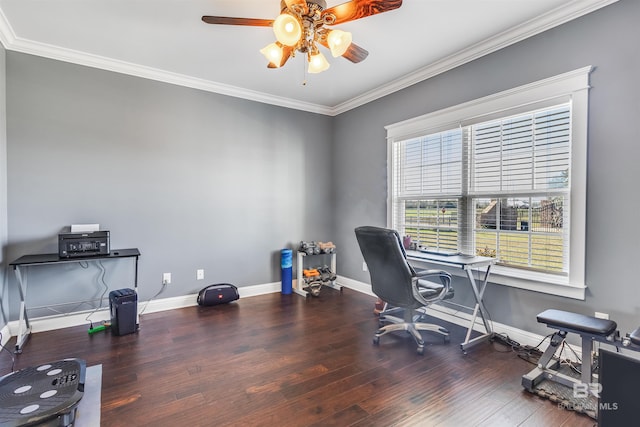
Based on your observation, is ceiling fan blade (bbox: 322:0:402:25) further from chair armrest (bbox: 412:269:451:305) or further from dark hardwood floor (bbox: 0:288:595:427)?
dark hardwood floor (bbox: 0:288:595:427)

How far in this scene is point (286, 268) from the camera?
4.23 m

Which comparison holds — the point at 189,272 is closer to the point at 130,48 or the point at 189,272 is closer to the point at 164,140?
the point at 164,140

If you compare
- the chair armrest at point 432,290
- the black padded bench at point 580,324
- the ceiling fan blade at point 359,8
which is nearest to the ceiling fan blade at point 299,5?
the ceiling fan blade at point 359,8

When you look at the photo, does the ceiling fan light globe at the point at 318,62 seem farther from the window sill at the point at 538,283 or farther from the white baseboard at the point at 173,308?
the white baseboard at the point at 173,308

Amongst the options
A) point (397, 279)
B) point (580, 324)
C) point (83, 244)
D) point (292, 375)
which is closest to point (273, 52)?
point (397, 279)

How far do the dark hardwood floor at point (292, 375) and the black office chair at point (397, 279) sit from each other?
16 centimetres

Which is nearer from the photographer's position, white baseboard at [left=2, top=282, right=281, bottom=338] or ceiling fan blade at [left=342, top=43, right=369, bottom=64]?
ceiling fan blade at [left=342, top=43, right=369, bottom=64]

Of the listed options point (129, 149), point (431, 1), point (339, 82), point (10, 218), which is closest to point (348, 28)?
point (431, 1)

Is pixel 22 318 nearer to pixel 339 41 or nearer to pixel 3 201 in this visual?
pixel 3 201

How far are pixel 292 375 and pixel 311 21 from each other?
2.37m

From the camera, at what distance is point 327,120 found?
488cm

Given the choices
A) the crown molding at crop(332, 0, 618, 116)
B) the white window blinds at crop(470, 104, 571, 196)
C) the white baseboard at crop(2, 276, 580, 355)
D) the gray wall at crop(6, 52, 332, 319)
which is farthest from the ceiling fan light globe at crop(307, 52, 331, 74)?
the white baseboard at crop(2, 276, 580, 355)

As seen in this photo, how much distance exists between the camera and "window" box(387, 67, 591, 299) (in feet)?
7.71

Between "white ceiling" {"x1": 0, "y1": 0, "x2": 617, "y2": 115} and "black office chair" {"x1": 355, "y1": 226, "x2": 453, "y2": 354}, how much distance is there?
1.78 metres
